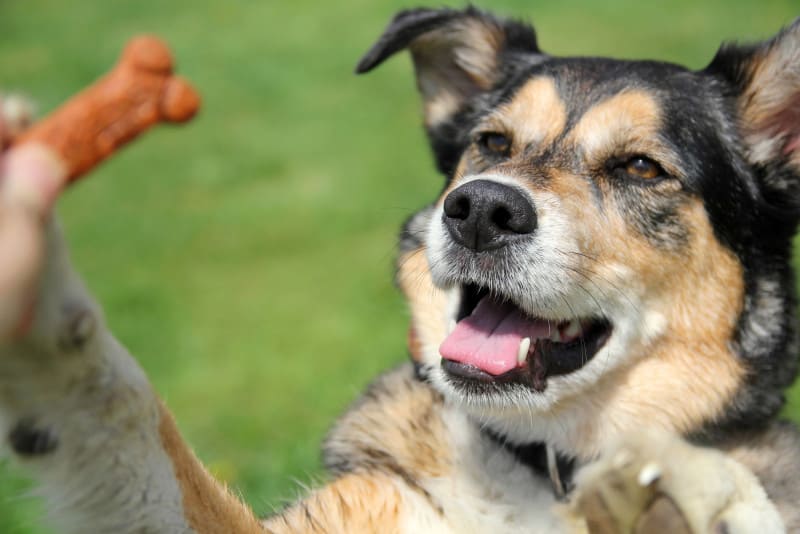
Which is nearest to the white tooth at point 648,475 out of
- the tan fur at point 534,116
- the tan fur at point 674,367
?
the tan fur at point 674,367

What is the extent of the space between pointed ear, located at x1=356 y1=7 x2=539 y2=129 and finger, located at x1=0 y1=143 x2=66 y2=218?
2313mm

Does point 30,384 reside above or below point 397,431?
above

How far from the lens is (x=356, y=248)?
27.1ft

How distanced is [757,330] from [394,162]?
22.2 feet

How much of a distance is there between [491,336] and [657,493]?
1.01 m

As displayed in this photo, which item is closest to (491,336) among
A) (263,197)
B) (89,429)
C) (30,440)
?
(89,429)

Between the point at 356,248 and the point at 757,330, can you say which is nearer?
the point at 757,330

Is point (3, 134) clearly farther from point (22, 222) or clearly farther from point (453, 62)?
point (453, 62)

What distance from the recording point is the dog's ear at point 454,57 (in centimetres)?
397

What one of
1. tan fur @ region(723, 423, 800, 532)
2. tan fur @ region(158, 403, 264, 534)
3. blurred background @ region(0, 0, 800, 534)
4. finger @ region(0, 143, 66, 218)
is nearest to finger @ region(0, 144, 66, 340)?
finger @ region(0, 143, 66, 218)

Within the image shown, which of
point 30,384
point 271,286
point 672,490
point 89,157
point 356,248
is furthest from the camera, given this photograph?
point 356,248

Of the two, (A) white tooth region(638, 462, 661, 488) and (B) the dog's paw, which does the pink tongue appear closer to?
(B) the dog's paw

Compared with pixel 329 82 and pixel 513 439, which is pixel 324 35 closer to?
pixel 329 82

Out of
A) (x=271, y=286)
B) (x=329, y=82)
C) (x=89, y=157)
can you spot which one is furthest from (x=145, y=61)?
(x=329, y=82)
